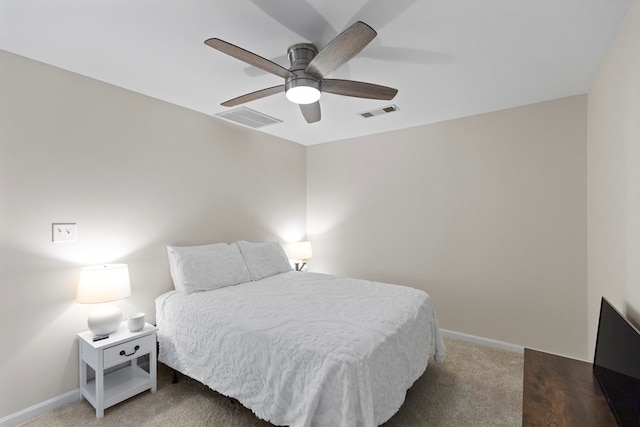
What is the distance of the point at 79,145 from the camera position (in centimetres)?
237

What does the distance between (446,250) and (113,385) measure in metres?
3.26

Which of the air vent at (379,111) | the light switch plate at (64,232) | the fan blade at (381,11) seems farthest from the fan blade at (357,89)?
the light switch plate at (64,232)

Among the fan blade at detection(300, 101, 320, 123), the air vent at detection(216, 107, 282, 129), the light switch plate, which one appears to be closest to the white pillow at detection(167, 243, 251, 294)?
the light switch plate

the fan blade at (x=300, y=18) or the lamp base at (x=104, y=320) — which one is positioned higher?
the fan blade at (x=300, y=18)

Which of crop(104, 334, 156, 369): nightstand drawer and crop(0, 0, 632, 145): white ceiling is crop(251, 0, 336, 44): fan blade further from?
crop(104, 334, 156, 369): nightstand drawer

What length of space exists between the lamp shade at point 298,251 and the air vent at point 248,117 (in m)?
1.59

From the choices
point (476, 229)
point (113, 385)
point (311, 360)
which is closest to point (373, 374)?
point (311, 360)

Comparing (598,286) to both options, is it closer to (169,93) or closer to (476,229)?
(476,229)

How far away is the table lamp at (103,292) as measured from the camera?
2.13m

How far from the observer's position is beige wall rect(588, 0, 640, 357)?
61.1 inches

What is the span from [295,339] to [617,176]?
7.02ft

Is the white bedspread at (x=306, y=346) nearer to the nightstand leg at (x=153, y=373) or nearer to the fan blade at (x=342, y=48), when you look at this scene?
the nightstand leg at (x=153, y=373)

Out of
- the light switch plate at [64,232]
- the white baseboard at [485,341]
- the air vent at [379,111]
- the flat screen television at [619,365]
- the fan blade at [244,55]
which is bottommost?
the white baseboard at [485,341]

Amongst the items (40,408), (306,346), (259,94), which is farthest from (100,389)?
(259,94)
